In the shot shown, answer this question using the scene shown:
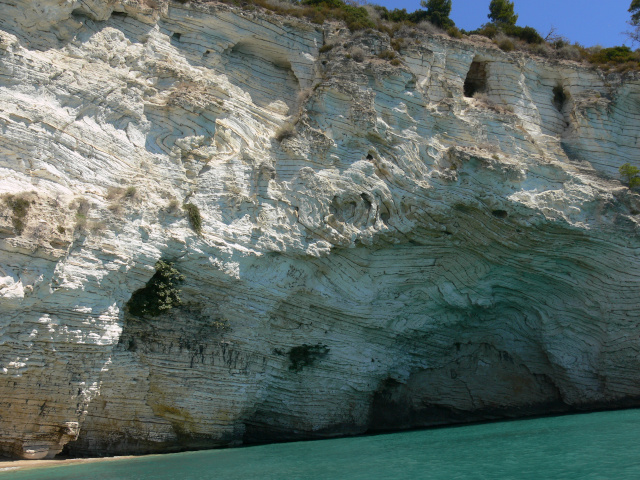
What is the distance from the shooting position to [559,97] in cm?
2052

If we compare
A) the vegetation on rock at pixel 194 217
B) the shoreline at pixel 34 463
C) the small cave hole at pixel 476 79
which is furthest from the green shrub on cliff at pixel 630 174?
the shoreline at pixel 34 463

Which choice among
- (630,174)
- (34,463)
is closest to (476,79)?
(630,174)

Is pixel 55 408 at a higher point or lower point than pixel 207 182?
lower

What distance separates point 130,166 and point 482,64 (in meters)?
13.5

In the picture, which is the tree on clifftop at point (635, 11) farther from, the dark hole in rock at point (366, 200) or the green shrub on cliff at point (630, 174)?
the dark hole in rock at point (366, 200)

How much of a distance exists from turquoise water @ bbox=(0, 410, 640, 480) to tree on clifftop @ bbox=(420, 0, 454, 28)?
628 inches

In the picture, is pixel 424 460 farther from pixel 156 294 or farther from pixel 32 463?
pixel 32 463

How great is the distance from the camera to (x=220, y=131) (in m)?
14.5

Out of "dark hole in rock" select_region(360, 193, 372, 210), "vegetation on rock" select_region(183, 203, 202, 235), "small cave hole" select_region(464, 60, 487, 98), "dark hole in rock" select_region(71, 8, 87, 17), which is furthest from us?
"small cave hole" select_region(464, 60, 487, 98)

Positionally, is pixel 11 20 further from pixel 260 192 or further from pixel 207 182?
pixel 260 192

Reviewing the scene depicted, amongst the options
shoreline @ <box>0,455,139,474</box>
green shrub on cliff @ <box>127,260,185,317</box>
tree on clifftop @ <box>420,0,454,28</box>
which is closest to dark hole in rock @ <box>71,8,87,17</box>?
green shrub on cliff @ <box>127,260,185,317</box>

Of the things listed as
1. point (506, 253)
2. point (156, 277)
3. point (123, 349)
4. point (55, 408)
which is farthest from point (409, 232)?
point (55, 408)

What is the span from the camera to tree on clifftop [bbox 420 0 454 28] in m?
21.8

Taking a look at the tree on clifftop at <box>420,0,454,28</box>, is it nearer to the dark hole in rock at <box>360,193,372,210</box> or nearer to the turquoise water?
the dark hole in rock at <box>360,193,372,210</box>
